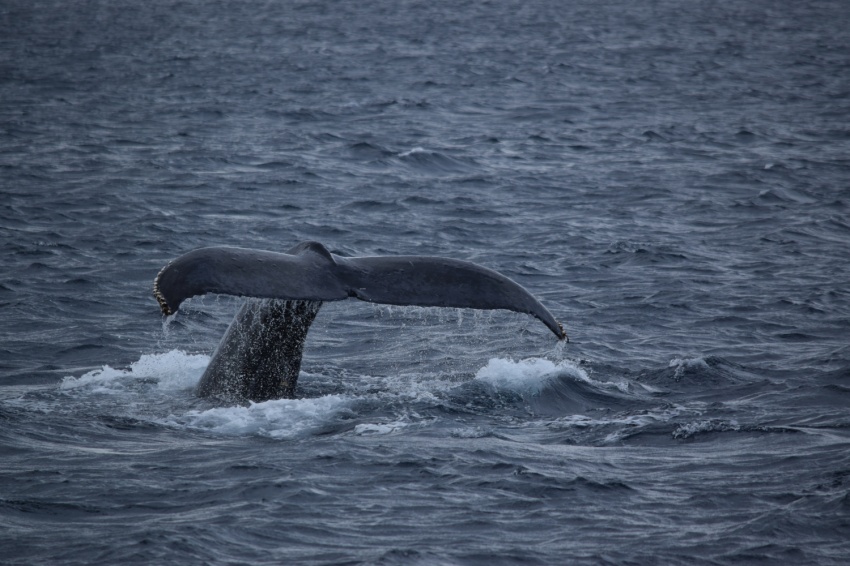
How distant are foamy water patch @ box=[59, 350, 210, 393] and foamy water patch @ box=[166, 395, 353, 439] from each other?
972mm

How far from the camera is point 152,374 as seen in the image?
10750 millimetres

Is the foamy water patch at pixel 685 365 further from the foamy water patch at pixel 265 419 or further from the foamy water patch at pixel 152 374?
the foamy water patch at pixel 152 374

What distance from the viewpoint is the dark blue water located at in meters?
7.39

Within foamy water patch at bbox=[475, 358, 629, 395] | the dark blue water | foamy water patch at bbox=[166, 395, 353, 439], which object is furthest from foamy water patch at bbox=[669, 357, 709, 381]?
foamy water patch at bbox=[166, 395, 353, 439]

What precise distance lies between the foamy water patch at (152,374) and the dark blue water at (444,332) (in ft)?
0.13

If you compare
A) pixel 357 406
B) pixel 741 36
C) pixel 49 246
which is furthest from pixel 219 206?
pixel 741 36

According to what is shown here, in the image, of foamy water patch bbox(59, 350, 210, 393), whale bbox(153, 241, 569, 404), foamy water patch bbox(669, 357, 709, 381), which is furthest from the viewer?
foamy water patch bbox(669, 357, 709, 381)

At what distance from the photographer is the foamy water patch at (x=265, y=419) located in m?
8.91

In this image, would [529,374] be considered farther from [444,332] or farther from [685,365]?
[444,332]

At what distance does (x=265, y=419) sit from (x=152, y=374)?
2125mm

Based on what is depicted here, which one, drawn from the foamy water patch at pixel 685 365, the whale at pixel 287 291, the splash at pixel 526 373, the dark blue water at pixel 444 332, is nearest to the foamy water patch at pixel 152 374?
the dark blue water at pixel 444 332

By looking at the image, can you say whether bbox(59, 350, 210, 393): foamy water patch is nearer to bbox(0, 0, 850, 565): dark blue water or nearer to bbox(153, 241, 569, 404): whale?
bbox(0, 0, 850, 565): dark blue water

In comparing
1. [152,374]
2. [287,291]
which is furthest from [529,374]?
[287,291]

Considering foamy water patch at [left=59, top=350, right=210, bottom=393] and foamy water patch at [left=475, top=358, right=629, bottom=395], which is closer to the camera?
foamy water patch at [left=59, top=350, right=210, bottom=393]
